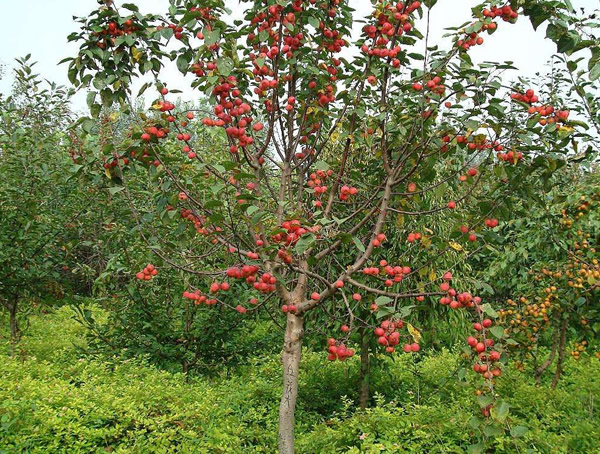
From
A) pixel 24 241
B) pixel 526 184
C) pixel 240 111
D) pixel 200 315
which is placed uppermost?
pixel 240 111

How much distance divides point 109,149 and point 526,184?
220 centimetres

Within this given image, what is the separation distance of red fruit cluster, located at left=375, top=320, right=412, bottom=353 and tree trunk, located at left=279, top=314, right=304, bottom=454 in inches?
31.3

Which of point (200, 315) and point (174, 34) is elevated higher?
point (174, 34)

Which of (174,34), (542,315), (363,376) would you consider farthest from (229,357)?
(174,34)

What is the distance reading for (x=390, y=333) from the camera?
2.26 m

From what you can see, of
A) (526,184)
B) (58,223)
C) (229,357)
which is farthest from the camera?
(58,223)

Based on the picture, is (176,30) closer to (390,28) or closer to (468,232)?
(390,28)

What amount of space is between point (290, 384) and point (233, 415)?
1.47 meters

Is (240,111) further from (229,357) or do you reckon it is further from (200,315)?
(229,357)

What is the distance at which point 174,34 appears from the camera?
9.05 ft

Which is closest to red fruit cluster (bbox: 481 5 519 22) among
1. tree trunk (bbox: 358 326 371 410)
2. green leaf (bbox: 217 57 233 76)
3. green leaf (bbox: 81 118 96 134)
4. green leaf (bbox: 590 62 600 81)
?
green leaf (bbox: 590 62 600 81)

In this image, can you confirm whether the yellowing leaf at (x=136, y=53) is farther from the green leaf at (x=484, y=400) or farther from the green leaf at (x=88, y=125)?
the green leaf at (x=484, y=400)

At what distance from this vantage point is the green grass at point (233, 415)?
3322 millimetres

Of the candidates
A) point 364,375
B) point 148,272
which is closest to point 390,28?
point 148,272
